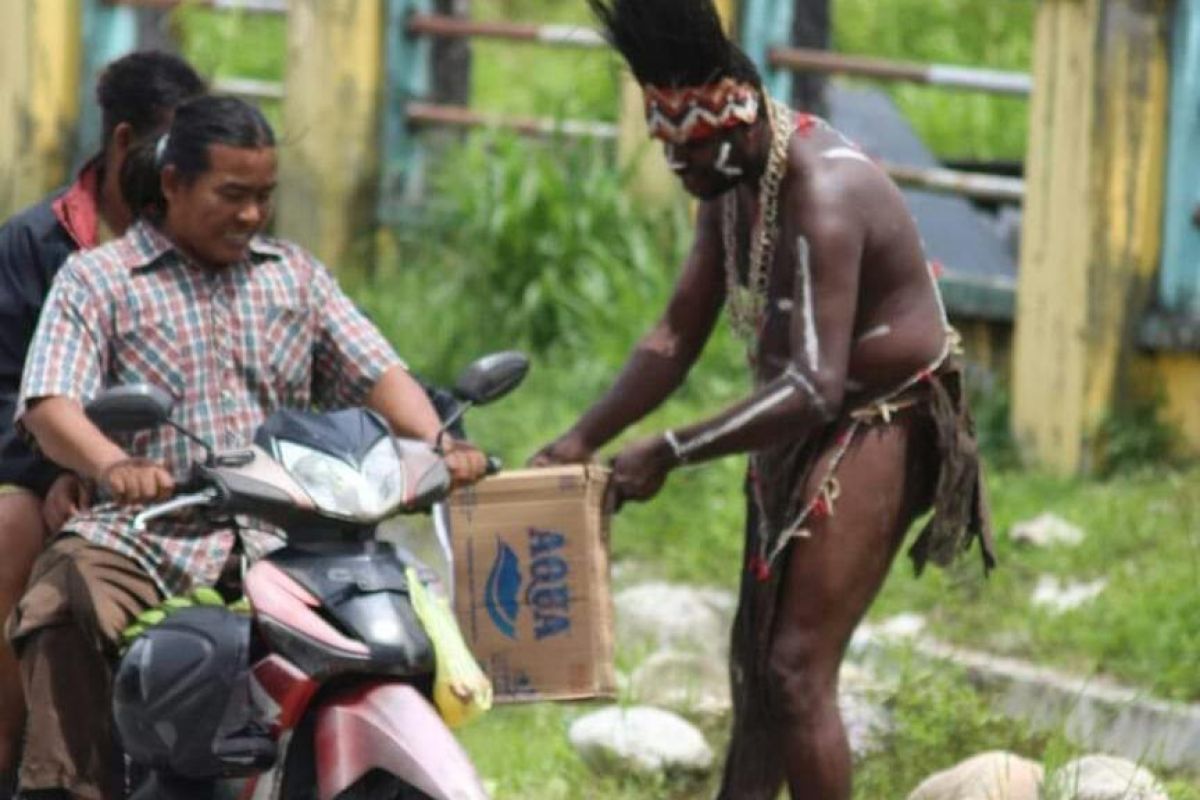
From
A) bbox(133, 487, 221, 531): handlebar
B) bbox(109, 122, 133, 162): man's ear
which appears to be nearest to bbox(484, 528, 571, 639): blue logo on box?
bbox(133, 487, 221, 531): handlebar

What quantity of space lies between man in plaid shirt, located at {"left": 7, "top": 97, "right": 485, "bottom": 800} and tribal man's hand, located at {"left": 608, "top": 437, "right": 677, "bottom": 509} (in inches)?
20.0

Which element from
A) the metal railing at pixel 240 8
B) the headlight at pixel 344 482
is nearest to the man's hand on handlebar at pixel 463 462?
the headlight at pixel 344 482

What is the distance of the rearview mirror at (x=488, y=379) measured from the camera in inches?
232

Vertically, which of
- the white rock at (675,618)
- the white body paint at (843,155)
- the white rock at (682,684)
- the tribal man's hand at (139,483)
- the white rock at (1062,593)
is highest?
the white body paint at (843,155)

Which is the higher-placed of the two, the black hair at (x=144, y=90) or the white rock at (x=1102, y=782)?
the black hair at (x=144, y=90)

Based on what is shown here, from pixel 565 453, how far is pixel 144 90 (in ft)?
3.79

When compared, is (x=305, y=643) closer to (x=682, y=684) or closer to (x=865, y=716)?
(x=865, y=716)

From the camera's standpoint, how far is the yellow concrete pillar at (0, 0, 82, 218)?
13508 mm

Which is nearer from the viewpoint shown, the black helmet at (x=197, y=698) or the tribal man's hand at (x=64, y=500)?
the black helmet at (x=197, y=698)

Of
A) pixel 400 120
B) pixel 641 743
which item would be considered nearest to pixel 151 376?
pixel 641 743

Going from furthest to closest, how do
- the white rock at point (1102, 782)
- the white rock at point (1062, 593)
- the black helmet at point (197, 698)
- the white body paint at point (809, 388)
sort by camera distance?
1. the white rock at point (1062, 593)
2. the white rock at point (1102, 782)
3. the white body paint at point (809, 388)
4. the black helmet at point (197, 698)

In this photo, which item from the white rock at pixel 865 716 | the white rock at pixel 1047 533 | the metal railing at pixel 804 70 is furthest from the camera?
the metal railing at pixel 804 70

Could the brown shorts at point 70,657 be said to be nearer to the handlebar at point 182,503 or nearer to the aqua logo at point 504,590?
the handlebar at point 182,503

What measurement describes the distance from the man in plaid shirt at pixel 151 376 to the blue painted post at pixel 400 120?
6414 mm
